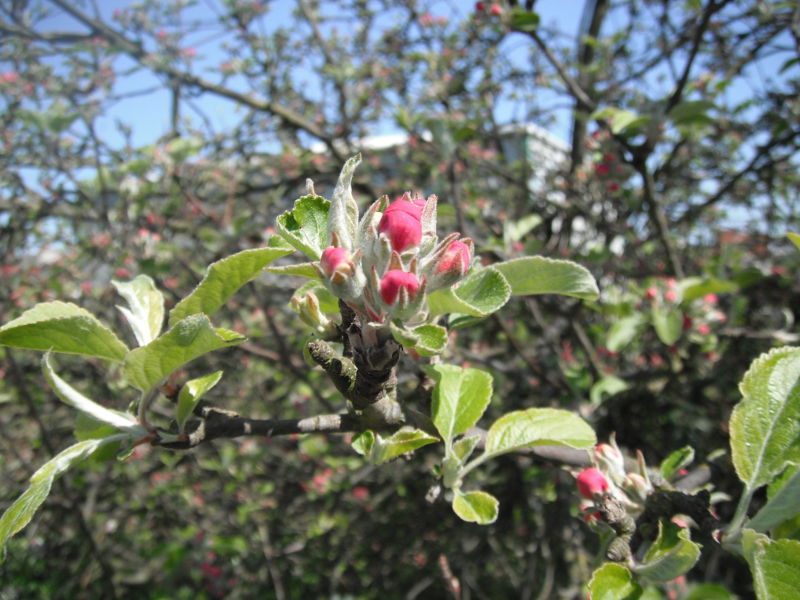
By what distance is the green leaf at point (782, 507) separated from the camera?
70 centimetres

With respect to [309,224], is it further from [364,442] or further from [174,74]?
[174,74]

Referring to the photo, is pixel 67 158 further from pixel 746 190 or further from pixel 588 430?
pixel 746 190

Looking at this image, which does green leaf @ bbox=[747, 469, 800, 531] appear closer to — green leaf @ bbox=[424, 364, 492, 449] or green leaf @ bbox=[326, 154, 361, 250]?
green leaf @ bbox=[424, 364, 492, 449]

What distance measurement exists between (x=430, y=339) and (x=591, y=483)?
0.41 m

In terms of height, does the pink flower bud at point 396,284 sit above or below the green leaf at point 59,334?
above

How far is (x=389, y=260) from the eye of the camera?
0.61m

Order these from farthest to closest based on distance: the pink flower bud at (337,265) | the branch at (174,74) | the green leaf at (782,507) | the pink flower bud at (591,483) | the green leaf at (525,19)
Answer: the branch at (174,74) < the green leaf at (525,19) < the pink flower bud at (591,483) < the green leaf at (782,507) < the pink flower bud at (337,265)

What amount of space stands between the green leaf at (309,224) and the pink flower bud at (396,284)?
0.12 m

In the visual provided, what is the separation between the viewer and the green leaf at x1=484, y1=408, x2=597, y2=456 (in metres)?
0.78

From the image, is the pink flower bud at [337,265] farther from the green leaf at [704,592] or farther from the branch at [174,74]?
the branch at [174,74]

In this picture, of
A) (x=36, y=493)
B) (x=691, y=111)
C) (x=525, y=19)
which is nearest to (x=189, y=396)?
(x=36, y=493)

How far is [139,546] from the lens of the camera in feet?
13.1

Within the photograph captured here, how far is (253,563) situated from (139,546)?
51.7 inches

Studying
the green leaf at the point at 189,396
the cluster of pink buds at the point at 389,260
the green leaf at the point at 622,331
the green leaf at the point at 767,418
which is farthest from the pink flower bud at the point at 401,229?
the green leaf at the point at 622,331
